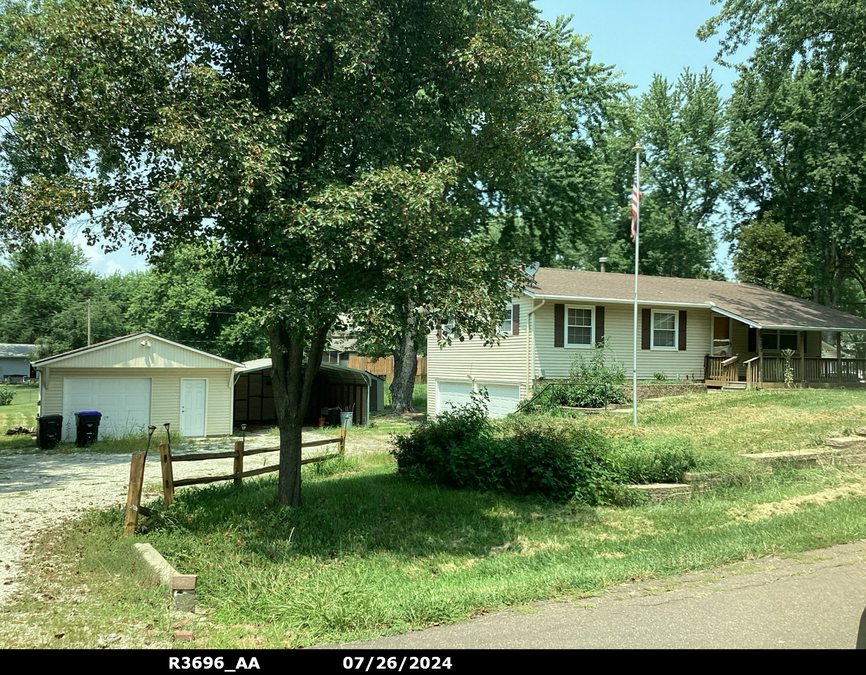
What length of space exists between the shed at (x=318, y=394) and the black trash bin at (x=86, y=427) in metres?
9.14

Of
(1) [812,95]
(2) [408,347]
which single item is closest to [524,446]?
(2) [408,347]

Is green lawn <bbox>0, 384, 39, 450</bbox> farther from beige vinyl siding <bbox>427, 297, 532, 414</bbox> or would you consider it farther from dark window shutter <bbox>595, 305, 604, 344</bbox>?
dark window shutter <bbox>595, 305, 604, 344</bbox>

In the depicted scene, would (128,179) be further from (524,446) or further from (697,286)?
(697,286)

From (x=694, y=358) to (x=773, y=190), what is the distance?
1866 cm

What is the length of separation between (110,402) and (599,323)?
54.9ft

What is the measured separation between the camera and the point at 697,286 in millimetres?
28062

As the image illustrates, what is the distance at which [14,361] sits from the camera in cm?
6656

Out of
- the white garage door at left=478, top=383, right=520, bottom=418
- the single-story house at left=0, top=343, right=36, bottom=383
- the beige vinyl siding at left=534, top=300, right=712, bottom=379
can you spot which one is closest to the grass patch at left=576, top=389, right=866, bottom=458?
the beige vinyl siding at left=534, top=300, right=712, bottom=379

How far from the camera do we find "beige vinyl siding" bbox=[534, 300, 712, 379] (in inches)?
889

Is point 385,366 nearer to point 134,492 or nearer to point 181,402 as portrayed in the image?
point 181,402

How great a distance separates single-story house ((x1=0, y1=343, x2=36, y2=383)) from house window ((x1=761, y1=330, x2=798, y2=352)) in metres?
63.4

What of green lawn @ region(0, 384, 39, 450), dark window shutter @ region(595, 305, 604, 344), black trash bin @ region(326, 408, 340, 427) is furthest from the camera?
black trash bin @ region(326, 408, 340, 427)

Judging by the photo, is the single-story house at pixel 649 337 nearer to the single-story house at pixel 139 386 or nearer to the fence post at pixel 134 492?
the single-story house at pixel 139 386

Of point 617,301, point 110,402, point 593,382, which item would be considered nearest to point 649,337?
point 617,301
